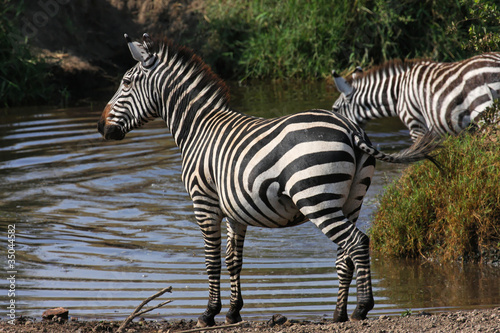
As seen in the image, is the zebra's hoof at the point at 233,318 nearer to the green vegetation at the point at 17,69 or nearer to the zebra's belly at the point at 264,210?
the zebra's belly at the point at 264,210

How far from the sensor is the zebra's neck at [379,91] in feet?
30.3

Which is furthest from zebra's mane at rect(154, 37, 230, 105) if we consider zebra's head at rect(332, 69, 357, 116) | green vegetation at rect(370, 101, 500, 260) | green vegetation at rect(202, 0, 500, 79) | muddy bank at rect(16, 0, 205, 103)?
muddy bank at rect(16, 0, 205, 103)

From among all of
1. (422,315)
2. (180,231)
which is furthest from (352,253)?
(180,231)

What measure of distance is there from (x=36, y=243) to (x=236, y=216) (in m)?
3.36

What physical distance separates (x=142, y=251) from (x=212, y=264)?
84.5 inches

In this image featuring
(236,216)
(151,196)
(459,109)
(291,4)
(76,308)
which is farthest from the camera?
(291,4)

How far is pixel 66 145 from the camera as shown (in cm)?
1173

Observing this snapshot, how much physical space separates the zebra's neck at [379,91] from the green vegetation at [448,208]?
2494 millimetres

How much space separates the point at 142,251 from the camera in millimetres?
6945

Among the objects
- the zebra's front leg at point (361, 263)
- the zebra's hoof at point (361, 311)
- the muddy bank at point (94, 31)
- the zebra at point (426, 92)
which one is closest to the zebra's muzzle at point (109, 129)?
the zebra's front leg at point (361, 263)

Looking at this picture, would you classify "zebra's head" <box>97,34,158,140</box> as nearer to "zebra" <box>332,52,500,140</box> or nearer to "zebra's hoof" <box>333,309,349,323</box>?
"zebra's hoof" <box>333,309,349,323</box>

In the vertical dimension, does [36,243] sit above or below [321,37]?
below

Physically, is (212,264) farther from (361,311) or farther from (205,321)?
(361,311)

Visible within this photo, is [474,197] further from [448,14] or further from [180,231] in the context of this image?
[448,14]
